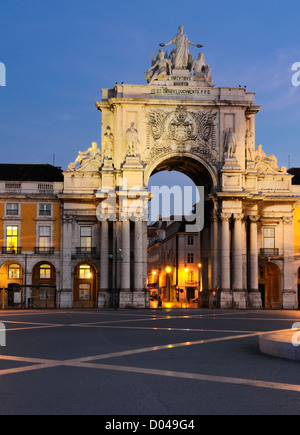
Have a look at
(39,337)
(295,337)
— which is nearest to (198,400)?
(295,337)

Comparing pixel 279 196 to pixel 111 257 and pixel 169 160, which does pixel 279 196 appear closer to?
pixel 169 160

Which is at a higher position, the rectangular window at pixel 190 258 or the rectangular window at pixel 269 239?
the rectangular window at pixel 269 239

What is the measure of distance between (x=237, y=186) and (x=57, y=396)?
48756 millimetres

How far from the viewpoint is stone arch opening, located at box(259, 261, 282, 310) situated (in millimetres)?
61225

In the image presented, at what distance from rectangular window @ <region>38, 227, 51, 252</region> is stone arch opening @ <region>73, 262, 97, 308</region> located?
3.76 m

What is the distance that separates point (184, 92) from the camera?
198 feet

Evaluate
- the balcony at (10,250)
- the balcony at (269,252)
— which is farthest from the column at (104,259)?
the balcony at (269,252)

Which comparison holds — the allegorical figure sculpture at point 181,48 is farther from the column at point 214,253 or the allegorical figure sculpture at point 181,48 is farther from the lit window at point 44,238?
the lit window at point 44,238

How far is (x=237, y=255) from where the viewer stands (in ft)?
188

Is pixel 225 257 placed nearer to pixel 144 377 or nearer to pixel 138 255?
pixel 138 255

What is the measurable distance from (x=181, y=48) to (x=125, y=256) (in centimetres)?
2201

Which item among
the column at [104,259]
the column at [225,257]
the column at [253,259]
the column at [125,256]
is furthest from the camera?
the column at [253,259]

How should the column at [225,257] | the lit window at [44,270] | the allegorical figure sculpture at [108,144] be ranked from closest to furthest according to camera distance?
the column at [225,257], the allegorical figure sculpture at [108,144], the lit window at [44,270]

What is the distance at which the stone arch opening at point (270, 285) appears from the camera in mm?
61225
